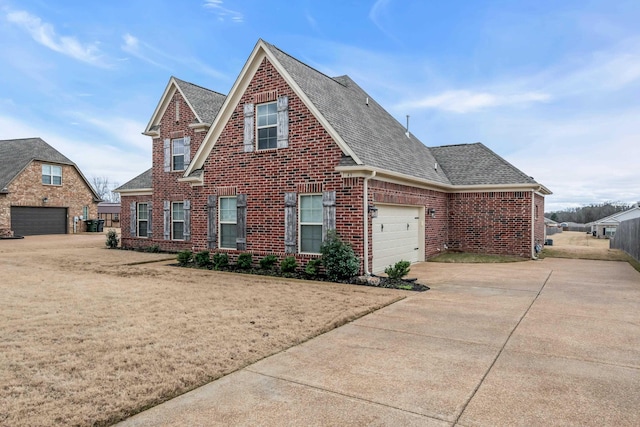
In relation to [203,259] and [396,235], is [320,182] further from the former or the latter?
[203,259]

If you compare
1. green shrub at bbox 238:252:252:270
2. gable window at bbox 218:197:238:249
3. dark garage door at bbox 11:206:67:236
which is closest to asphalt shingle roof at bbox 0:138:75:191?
dark garage door at bbox 11:206:67:236

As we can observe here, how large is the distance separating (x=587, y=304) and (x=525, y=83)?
10.1 m

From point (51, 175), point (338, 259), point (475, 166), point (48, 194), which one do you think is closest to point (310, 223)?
point (338, 259)

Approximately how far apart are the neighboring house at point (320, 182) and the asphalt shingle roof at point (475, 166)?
0.09 metres

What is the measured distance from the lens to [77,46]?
1638 cm

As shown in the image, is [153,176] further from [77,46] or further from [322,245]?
[322,245]

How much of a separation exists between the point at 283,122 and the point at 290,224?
305cm

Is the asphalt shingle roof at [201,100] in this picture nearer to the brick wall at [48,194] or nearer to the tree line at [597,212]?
the brick wall at [48,194]

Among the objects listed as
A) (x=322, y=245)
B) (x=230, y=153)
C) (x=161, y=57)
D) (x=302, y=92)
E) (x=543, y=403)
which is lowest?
(x=543, y=403)

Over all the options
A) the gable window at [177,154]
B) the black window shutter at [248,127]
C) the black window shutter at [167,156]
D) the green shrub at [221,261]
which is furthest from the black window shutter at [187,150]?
the green shrub at [221,261]

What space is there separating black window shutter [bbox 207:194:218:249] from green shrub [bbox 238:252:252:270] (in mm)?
1618

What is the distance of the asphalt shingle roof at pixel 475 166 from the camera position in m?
16.3

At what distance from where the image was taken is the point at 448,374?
14.1 feet

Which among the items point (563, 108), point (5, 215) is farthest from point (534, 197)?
point (5, 215)
